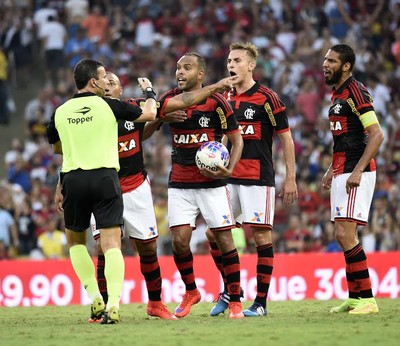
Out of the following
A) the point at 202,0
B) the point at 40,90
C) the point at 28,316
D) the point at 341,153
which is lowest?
the point at 28,316

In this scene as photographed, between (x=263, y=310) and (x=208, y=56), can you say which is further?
(x=208, y=56)

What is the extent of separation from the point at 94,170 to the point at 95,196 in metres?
0.24

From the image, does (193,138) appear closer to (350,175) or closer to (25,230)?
(350,175)

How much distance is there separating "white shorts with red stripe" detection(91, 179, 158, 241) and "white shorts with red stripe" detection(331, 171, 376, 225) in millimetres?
1901

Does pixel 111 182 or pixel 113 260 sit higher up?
pixel 111 182

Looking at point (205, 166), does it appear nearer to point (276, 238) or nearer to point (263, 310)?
point (263, 310)

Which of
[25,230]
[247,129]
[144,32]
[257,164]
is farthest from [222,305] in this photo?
[144,32]

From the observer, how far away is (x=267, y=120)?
38.4 feet

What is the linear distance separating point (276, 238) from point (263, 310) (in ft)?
27.7

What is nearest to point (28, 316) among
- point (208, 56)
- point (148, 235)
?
point (148, 235)

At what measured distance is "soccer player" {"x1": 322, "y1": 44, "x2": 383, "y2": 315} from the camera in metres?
11.1

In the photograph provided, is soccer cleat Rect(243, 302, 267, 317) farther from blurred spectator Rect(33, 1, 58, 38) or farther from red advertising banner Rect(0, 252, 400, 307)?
blurred spectator Rect(33, 1, 58, 38)

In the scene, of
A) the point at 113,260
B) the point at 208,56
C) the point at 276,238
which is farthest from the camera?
the point at 208,56

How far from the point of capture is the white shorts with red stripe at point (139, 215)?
36.3ft
